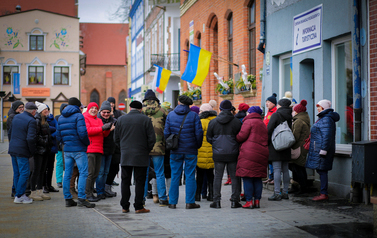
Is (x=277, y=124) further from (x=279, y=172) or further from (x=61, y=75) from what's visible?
(x=61, y=75)

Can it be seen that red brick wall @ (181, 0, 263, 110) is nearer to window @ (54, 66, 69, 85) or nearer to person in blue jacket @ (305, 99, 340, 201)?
person in blue jacket @ (305, 99, 340, 201)

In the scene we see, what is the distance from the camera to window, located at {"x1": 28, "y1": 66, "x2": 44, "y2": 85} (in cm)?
5191

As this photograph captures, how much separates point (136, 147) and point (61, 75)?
46.7 meters

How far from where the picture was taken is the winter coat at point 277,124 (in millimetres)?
9047

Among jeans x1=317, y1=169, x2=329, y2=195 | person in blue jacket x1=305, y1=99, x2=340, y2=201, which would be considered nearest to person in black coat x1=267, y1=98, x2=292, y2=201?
person in blue jacket x1=305, y1=99, x2=340, y2=201

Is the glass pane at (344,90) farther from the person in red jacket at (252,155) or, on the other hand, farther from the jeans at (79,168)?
the jeans at (79,168)

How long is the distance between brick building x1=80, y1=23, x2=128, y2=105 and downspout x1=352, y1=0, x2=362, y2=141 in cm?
6311

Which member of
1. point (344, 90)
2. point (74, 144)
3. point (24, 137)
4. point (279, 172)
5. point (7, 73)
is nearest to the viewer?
point (74, 144)

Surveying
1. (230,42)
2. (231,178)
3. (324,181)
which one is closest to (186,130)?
(231,178)

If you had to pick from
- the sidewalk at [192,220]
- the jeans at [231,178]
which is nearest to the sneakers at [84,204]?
the sidewalk at [192,220]

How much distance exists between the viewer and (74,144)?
8.52 meters

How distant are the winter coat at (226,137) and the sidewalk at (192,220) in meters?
0.91

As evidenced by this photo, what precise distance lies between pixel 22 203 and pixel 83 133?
6.28 ft

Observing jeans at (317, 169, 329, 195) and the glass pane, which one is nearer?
jeans at (317, 169, 329, 195)
